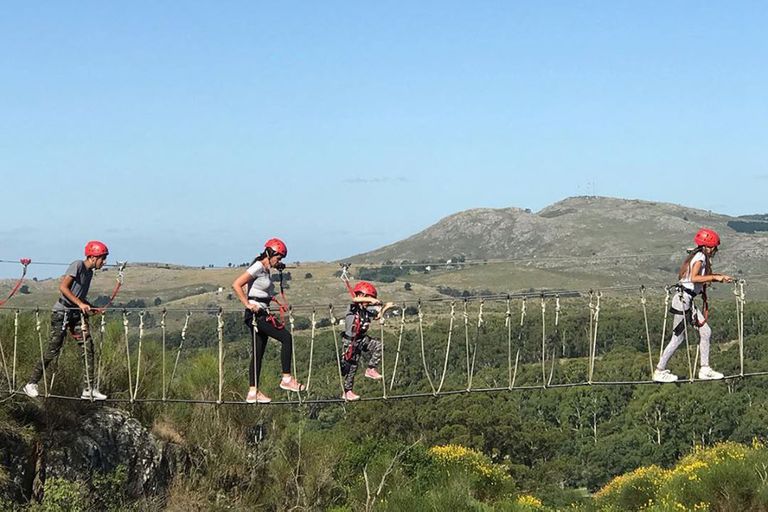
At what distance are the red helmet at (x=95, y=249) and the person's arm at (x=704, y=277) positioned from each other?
755 centimetres

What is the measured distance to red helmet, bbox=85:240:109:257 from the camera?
1230 cm

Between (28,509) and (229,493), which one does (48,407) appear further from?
(229,493)

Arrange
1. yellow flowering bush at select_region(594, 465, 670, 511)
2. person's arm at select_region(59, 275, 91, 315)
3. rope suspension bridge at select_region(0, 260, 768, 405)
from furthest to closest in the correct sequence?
1. yellow flowering bush at select_region(594, 465, 670, 511)
2. rope suspension bridge at select_region(0, 260, 768, 405)
3. person's arm at select_region(59, 275, 91, 315)

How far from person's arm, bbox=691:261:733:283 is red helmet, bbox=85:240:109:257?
297 inches

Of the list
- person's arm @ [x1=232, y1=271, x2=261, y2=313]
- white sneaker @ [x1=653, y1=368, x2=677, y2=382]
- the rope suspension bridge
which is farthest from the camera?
the rope suspension bridge

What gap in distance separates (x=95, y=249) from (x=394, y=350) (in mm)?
84864

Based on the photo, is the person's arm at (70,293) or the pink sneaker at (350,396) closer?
the person's arm at (70,293)

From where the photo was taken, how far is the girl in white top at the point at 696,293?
11.7 meters

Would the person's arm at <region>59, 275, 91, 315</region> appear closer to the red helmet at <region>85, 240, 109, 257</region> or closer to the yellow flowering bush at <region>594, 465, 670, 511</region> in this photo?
the red helmet at <region>85, 240, 109, 257</region>

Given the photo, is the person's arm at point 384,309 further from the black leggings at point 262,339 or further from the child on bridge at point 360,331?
the black leggings at point 262,339

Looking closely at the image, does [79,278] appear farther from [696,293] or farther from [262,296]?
[696,293]

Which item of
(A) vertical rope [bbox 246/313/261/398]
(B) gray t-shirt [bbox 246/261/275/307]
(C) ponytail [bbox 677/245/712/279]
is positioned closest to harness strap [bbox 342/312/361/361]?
(A) vertical rope [bbox 246/313/261/398]

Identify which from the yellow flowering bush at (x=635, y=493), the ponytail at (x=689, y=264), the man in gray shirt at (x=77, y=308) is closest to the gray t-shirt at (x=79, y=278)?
the man in gray shirt at (x=77, y=308)

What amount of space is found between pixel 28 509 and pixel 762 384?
281 ft
